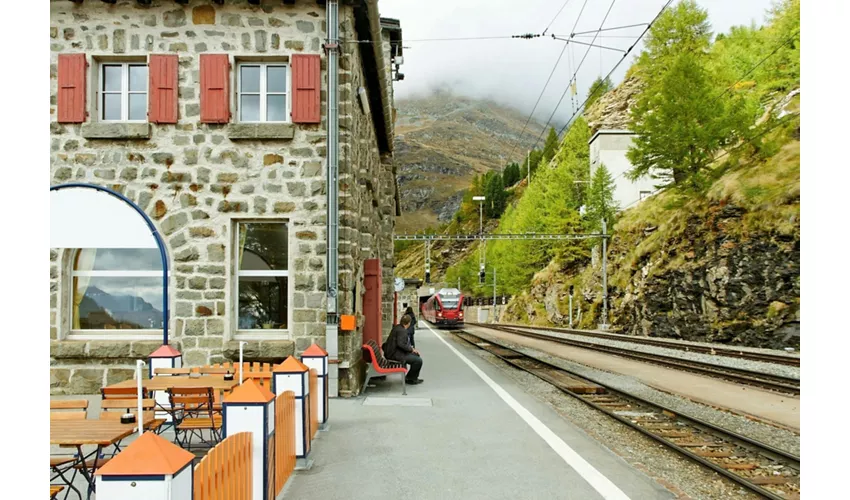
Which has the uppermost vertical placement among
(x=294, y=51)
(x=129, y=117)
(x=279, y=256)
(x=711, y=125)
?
(x=711, y=125)

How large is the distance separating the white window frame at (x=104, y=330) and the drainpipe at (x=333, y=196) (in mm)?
2764

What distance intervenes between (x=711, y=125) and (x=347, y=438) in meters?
30.1

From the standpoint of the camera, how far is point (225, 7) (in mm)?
10477

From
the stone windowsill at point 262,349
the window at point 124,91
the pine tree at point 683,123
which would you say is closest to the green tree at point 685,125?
the pine tree at point 683,123

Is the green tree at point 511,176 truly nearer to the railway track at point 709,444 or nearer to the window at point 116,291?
the railway track at point 709,444

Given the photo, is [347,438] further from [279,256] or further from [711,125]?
[711,125]

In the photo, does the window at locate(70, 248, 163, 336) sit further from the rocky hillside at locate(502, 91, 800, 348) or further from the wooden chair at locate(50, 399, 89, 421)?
the rocky hillside at locate(502, 91, 800, 348)

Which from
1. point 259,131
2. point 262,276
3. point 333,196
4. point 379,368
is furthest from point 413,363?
point 259,131

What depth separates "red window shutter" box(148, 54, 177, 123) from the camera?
1039 cm

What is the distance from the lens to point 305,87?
10406mm

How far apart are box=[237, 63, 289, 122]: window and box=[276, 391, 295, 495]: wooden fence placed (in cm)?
581

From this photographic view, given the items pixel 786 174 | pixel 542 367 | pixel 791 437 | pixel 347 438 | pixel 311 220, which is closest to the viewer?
pixel 347 438

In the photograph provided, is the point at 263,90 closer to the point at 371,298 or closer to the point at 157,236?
the point at 157,236
